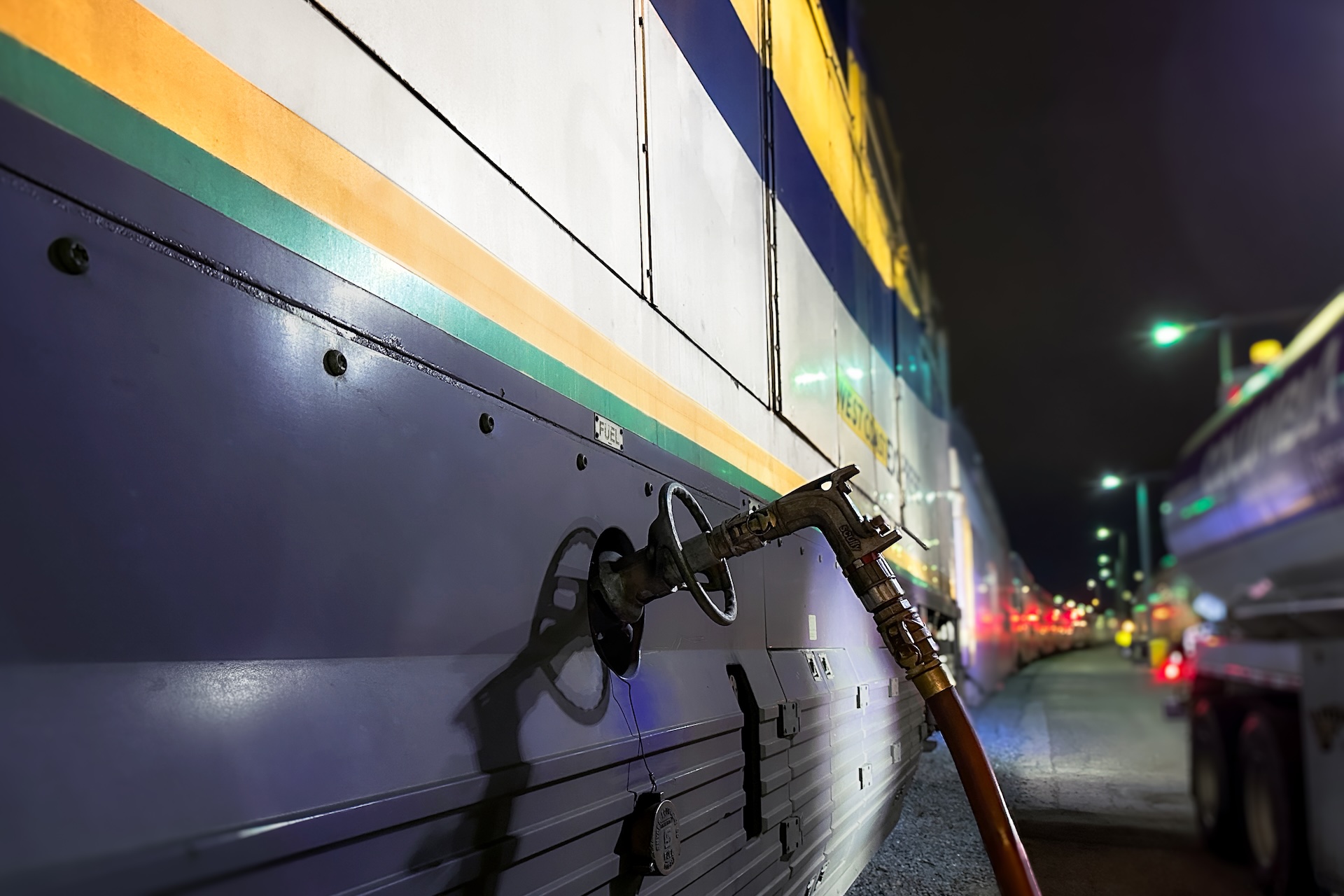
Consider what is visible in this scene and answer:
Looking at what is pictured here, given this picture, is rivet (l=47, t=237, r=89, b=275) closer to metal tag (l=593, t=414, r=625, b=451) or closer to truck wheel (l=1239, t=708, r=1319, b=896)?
metal tag (l=593, t=414, r=625, b=451)

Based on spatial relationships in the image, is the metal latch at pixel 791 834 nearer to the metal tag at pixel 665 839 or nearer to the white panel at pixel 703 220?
the metal tag at pixel 665 839

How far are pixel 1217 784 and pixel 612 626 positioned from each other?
15.4ft

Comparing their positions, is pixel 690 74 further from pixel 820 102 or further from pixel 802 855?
pixel 802 855

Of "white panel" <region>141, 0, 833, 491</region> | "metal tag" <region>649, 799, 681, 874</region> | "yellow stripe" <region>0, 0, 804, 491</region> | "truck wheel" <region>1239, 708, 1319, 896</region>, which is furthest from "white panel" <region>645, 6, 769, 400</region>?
"truck wheel" <region>1239, 708, 1319, 896</region>

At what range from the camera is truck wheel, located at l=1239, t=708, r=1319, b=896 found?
4000mm

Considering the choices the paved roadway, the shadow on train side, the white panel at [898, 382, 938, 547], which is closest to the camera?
the shadow on train side

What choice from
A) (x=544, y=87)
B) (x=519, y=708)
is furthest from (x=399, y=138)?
(x=519, y=708)

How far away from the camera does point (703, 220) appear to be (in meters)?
2.35

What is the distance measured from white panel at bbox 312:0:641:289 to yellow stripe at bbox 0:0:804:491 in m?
0.17

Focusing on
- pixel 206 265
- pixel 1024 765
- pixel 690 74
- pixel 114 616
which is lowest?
pixel 1024 765

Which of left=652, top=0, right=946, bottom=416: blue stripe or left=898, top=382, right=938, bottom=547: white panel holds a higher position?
left=652, top=0, right=946, bottom=416: blue stripe

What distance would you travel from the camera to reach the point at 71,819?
70 cm

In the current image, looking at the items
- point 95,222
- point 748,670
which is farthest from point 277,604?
point 748,670

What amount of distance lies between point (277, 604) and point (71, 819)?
0.91 ft
